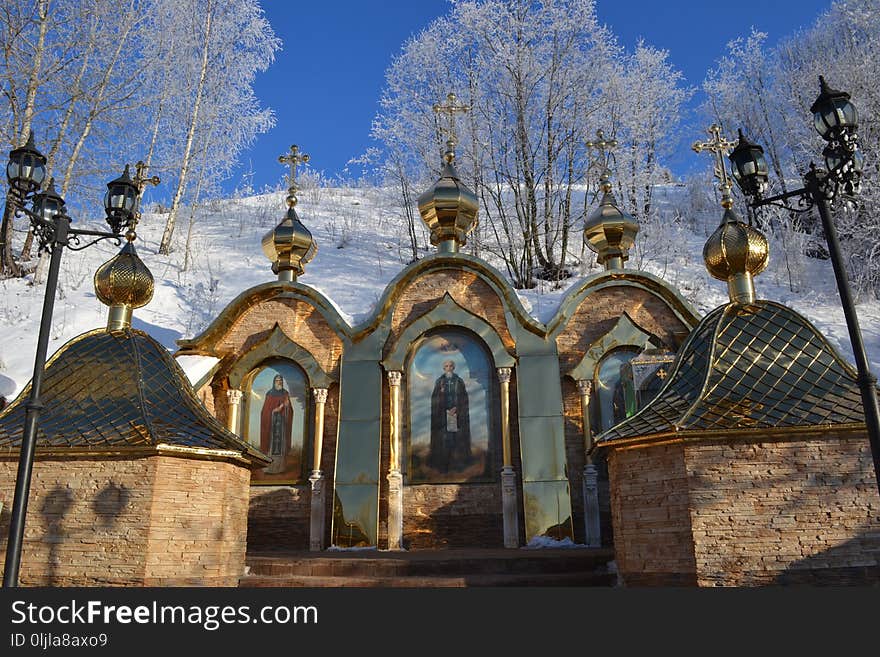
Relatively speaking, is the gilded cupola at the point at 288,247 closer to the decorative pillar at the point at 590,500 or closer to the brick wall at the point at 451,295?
the brick wall at the point at 451,295

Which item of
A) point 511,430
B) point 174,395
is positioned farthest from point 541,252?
point 174,395

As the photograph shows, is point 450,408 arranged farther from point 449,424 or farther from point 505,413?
point 505,413

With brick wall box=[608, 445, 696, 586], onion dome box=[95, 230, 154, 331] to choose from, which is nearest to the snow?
onion dome box=[95, 230, 154, 331]

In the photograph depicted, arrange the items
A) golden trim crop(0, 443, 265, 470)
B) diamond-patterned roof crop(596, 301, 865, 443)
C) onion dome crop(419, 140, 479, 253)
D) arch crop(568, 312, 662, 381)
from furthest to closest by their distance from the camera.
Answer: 1. onion dome crop(419, 140, 479, 253)
2. arch crop(568, 312, 662, 381)
3. golden trim crop(0, 443, 265, 470)
4. diamond-patterned roof crop(596, 301, 865, 443)

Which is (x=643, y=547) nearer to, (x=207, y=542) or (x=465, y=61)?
(x=207, y=542)

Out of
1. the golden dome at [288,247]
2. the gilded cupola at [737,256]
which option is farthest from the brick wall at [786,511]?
the golden dome at [288,247]

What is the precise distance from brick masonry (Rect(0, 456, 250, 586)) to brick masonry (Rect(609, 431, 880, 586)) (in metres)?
3.89

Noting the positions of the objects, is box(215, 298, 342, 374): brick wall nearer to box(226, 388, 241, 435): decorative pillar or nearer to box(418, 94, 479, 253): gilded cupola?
box(226, 388, 241, 435): decorative pillar

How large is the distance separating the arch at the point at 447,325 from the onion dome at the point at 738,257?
2.86 metres

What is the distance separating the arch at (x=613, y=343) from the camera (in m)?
9.86

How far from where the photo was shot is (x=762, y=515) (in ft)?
19.5

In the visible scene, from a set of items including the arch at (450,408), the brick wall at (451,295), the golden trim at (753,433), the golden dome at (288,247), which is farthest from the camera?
the golden dome at (288,247)

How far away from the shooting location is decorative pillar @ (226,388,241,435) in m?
10.0

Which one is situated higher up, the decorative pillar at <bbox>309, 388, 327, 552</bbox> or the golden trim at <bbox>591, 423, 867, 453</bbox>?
the decorative pillar at <bbox>309, 388, 327, 552</bbox>
